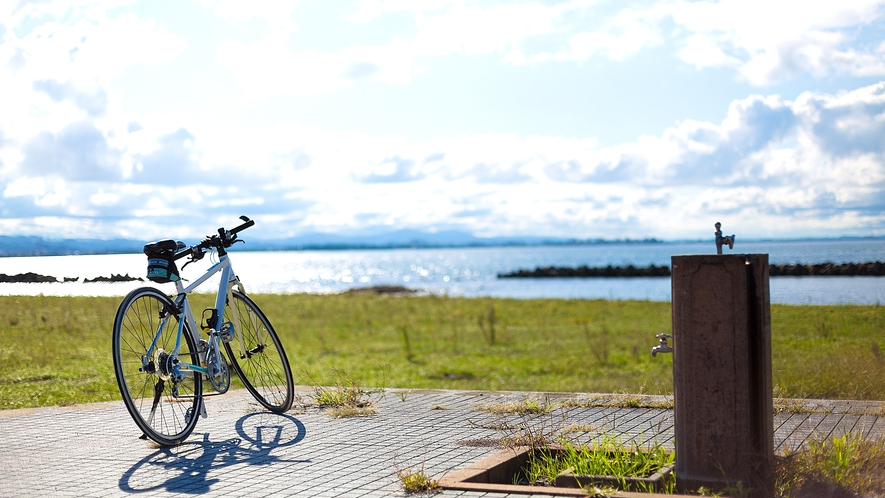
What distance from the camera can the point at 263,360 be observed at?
7.87m

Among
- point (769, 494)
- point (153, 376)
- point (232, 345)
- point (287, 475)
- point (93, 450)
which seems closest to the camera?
point (769, 494)

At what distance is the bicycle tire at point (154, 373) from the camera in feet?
20.5

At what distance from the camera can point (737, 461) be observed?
15.8 ft

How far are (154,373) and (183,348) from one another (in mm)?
803

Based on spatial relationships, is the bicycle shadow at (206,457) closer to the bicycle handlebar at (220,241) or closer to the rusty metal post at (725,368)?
the bicycle handlebar at (220,241)

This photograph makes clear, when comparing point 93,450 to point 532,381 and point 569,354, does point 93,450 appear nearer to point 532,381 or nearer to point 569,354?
point 532,381

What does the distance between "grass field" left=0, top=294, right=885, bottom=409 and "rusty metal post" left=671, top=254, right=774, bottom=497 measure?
10.6ft

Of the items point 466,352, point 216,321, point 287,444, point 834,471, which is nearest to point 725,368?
point 834,471

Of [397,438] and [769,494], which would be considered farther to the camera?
[397,438]

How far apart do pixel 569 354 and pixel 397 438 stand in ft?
37.5

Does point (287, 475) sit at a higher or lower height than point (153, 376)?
lower

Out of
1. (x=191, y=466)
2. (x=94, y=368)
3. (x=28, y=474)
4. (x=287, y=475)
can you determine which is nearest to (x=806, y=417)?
(x=287, y=475)

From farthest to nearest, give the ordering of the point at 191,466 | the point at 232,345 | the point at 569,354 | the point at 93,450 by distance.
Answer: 1. the point at 569,354
2. the point at 232,345
3. the point at 93,450
4. the point at 191,466

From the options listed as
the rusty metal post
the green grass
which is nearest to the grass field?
the green grass
